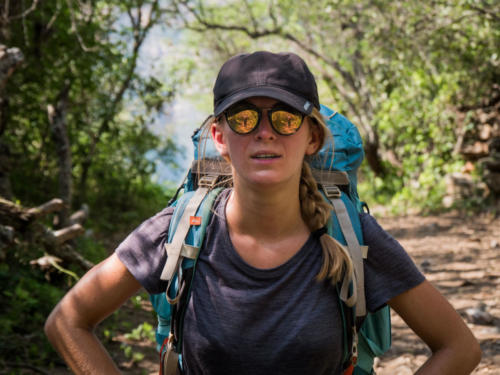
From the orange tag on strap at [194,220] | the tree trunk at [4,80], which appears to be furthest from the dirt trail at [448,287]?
the orange tag on strap at [194,220]

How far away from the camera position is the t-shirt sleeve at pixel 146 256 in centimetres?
202

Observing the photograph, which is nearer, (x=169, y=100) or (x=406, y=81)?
(x=169, y=100)

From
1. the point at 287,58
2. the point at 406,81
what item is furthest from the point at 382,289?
the point at 406,81

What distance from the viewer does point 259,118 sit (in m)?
1.92

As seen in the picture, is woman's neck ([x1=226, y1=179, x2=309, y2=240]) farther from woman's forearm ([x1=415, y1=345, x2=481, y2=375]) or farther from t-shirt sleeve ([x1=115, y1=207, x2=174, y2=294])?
woman's forearm ([x1=415, y1=345, x2=481, y2=375])

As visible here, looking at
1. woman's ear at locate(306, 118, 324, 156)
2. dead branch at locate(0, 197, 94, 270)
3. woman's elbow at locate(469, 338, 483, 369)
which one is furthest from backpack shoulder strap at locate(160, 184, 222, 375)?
dead branch at locate(0, 197, 94, 270)

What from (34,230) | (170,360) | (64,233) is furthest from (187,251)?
(64,233)

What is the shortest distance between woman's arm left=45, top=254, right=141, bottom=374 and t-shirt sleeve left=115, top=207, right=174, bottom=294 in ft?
0.15

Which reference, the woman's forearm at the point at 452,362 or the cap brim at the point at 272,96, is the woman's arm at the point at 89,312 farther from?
the woman's forearm at the point at 452,362

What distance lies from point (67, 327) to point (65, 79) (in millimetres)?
6194

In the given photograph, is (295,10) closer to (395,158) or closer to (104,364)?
(395,158)

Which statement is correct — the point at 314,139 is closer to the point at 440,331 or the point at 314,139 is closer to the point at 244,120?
the point at 244,120

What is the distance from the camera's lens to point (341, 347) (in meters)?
1.96

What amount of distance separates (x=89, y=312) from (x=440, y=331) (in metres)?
1.34
